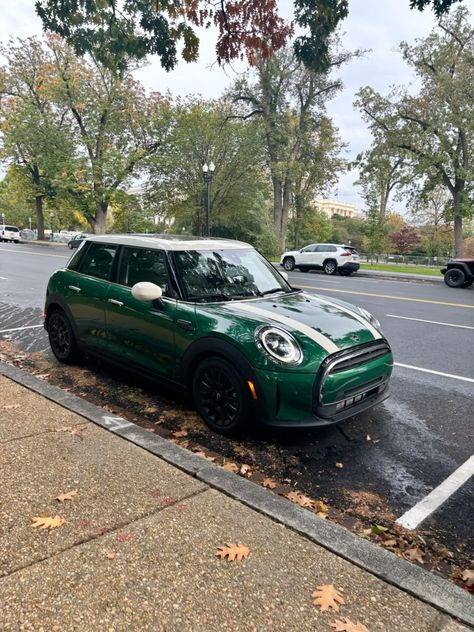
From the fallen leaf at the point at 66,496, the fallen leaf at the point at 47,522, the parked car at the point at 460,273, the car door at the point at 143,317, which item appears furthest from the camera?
the parked car at the point at 460,273

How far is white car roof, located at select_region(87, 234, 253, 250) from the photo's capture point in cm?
460

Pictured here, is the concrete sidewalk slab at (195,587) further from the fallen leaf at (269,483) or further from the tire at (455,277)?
the tire at (455,277)

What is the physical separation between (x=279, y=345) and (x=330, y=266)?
2062 centimetres

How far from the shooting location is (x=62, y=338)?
5750mm

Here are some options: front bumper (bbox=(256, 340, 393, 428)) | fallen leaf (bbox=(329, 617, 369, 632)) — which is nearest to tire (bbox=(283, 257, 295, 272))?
front bumper (bbox=(256, 340, 393, 428))

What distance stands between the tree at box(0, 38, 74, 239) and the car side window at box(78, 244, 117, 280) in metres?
34.9

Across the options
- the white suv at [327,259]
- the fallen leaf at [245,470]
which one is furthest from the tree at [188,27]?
the white suv at [327,259]

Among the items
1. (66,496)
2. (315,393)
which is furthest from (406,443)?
(66,496)

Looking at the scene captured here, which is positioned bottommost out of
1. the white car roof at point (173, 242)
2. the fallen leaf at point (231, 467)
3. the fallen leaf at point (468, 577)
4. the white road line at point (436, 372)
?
the fallen leaf at point (468, 577)

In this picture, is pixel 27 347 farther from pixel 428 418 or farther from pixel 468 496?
pixel 468 496

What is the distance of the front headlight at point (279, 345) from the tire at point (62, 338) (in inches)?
110

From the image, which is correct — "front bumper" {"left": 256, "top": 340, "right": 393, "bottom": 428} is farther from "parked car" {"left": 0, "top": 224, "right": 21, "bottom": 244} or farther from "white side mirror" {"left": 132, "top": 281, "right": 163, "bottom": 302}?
"parked car" {"left": 0, "top": 224, "right": 21, "bottom": 244}

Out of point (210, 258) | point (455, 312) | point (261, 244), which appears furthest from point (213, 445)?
point (261, 244)

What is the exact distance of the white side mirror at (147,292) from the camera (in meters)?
4.10
